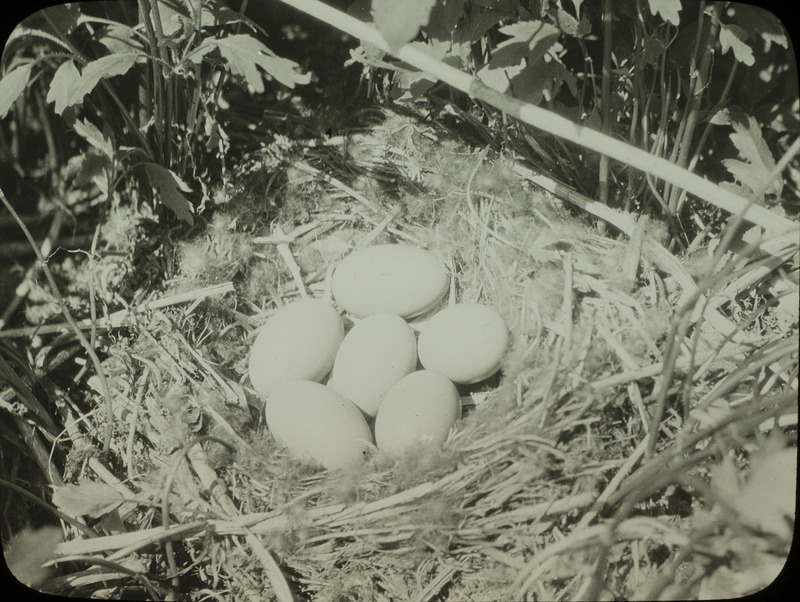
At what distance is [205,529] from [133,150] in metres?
0.64

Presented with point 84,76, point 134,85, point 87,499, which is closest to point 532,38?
point 84,76

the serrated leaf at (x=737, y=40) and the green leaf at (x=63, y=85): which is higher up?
the serrated leaf at (x=737, y=40)

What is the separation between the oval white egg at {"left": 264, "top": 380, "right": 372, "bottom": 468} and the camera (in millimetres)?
857

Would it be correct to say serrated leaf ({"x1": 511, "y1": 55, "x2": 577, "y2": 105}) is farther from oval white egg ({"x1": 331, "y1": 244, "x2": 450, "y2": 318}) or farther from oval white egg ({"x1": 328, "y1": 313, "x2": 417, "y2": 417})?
oval white egg ({"x1": 328, "y1": 313, "x2": 417, "y2": 417})

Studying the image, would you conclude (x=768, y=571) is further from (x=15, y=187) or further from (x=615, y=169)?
(x=15, y=187)

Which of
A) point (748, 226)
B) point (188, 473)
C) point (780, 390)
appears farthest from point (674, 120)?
point (188, 473)

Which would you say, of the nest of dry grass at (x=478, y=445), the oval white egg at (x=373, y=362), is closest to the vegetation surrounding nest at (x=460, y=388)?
the nest of dry grass at (x=478, y=445)

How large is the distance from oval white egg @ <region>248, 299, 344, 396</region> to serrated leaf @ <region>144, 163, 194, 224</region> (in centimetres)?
26

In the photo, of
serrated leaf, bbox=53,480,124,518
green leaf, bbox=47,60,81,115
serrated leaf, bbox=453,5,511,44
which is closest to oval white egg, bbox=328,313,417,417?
serrated leaf, bbox=53,480,124,518

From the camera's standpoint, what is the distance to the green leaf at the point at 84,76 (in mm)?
879

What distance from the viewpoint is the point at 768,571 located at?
2.17ft

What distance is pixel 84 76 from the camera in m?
0.88

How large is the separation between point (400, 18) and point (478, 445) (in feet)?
1.96

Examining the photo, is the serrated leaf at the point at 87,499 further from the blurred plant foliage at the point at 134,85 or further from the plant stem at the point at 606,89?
the plant stem at the point at 606,89
